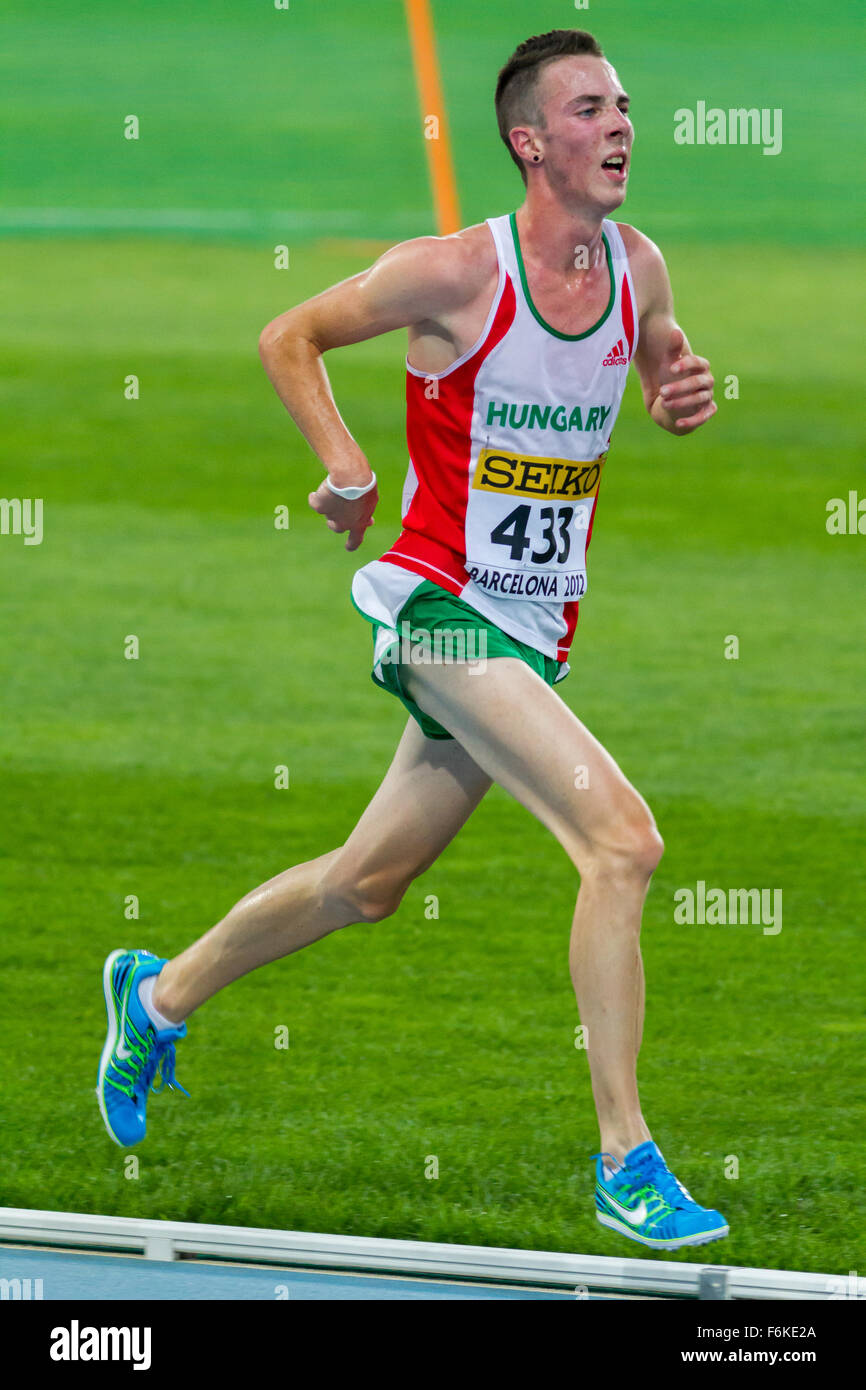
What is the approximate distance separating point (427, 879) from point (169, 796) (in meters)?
1.51

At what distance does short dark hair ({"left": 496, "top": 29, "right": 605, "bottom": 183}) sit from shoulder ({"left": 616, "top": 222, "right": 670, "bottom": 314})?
1.04 feet

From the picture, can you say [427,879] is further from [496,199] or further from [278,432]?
[496,199]

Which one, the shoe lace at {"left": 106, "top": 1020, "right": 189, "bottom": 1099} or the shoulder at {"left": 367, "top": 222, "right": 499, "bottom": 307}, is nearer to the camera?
the shoulder at {"left": 367, "top": 222, "right": 499, "bottom": 307}

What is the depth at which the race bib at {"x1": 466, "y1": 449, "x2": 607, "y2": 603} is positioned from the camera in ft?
18.3

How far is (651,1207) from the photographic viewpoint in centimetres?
510

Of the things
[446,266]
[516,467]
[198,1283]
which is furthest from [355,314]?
[198,1283]

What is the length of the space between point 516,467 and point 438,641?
455 millimetres

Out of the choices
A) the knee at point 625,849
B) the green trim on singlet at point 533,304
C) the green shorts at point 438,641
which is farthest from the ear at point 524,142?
the knee at point 625,849

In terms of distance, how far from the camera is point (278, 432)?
19688mm

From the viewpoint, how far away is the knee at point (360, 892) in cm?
584

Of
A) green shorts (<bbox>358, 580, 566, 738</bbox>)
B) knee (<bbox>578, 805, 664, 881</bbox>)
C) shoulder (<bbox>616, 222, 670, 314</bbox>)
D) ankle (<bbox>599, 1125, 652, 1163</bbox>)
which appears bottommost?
ankle (<bbox>599, 1125, 652, 1163</bbox>)

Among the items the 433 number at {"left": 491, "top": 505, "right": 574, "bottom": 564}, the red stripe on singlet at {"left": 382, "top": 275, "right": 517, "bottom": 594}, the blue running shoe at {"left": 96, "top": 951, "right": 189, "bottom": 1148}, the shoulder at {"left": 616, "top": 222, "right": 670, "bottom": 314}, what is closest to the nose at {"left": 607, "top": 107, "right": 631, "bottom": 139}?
the shoulder at {"left": 616, "top": 222, "right": 670, "bottom": 314}

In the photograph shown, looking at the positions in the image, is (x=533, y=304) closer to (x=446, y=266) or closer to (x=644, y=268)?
(x=446, y=266)

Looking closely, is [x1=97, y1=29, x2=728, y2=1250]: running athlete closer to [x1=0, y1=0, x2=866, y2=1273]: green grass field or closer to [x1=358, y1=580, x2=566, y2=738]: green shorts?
[x1=358, y1=580, x2=566, y2=738]: green shorts
